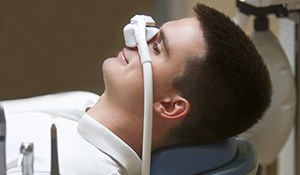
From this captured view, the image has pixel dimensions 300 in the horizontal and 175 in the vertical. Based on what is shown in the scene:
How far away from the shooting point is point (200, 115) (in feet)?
4.70

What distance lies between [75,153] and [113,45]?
147 centimetres

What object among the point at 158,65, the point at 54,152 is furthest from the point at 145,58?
the point at 54,152

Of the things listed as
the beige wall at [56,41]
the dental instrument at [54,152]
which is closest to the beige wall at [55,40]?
the beige wall at [56,41]

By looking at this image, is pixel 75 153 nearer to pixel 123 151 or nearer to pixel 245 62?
pixel 123 151

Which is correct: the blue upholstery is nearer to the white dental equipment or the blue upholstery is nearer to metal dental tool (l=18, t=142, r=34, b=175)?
the white dental equipment

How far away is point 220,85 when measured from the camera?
1.41m

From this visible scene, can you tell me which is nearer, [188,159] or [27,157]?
[27,157]

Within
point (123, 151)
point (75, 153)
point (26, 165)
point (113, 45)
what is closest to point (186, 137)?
point (123, 151)

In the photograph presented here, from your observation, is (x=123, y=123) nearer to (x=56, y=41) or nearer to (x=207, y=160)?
(x=207, y=160)

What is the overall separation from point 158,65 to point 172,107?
11 centimetres

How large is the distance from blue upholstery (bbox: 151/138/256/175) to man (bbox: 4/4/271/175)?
0.04 meters

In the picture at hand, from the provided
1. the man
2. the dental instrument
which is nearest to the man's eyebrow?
the man

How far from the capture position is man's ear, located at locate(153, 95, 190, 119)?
4.67ft

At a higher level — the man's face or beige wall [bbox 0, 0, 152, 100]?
the man's face
